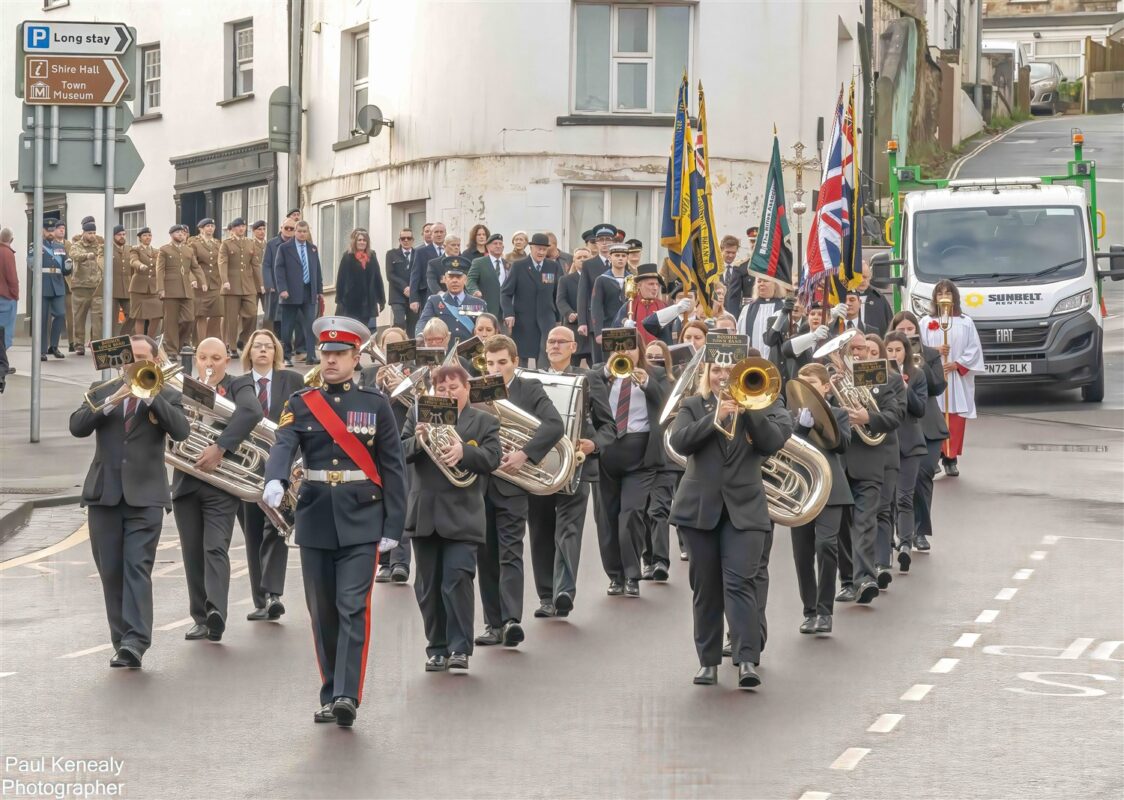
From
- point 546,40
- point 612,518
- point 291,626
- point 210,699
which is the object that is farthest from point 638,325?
point 546,40

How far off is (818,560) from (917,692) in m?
2.11

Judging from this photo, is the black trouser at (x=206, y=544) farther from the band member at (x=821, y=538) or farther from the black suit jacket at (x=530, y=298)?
the black suit jacket at (x=530, y=298)

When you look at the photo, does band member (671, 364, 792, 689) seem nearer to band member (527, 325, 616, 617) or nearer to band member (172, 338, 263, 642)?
band member (527, 325, 616, 617)

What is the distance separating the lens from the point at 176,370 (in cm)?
1232

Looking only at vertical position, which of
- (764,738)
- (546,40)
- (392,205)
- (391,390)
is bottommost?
(764,738)

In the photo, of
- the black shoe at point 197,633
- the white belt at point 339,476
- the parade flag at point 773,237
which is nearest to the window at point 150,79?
the parade flag at point 773,237

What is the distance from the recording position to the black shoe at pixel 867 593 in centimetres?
1394

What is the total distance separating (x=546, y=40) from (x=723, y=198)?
11.9ft

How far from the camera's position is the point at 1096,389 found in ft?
82.8

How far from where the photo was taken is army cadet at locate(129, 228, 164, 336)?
29516 millimetres

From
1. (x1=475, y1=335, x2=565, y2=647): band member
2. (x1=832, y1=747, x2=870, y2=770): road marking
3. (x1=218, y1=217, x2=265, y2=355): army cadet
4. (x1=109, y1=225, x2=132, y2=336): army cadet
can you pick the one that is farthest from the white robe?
(x1=109, y1=225, x2=132, y2=336): army cadet

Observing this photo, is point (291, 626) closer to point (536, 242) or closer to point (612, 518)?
point (612, 518)

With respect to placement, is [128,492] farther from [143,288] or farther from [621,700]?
[143,288]

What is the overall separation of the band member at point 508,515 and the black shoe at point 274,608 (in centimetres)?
149
